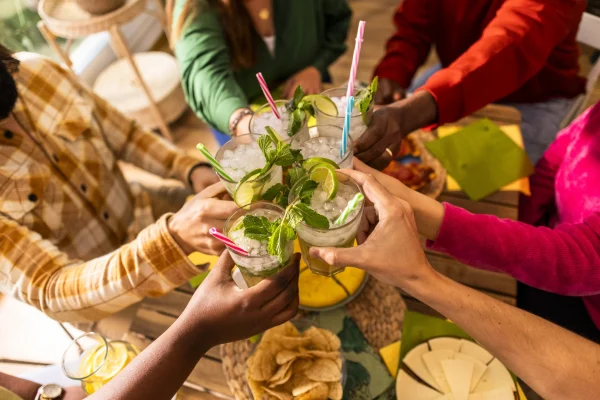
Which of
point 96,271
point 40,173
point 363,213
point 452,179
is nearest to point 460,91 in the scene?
point 452,179

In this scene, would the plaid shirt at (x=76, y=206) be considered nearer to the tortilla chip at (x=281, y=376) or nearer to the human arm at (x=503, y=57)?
the tortilla chip at (x=281, y=376)

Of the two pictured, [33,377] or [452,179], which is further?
[452,179]

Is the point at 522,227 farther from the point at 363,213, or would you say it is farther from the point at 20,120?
the point at 20,120

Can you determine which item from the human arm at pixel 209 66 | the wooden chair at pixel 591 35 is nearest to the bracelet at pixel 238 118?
the human arm at pixel 209 66

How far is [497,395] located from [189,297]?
3.49 ft

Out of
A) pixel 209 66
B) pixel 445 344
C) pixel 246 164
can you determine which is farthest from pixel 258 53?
pixel 445 344

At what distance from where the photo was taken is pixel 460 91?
1796mm

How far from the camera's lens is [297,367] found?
126cm

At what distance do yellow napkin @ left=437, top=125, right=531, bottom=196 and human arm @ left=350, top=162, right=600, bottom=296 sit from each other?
40 centimetres

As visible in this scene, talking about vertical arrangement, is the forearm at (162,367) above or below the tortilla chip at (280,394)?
above

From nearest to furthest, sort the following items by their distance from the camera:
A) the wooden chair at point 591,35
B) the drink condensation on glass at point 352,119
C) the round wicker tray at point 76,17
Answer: the drink condensation on glass at point 352,119, the wooden chair at point 591,35, the round wicker tray at point 76,17

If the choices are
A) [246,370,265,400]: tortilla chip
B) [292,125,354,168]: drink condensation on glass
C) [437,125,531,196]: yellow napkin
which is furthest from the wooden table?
[292,125,354,168]: drink condensation on glass

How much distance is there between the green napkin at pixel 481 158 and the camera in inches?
71.2

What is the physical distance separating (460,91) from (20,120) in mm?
1779
